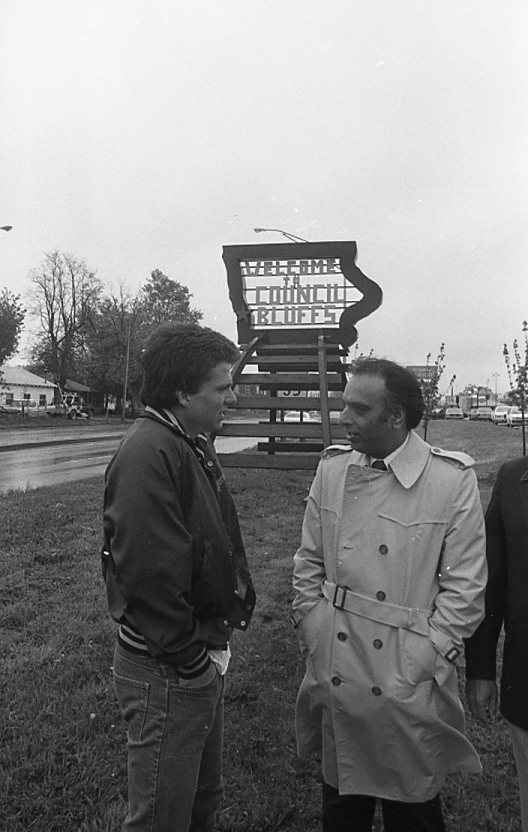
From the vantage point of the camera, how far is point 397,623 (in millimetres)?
1911

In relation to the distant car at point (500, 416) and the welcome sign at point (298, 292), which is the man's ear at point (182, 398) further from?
the distant car at point (500, 416)

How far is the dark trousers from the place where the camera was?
6.41 ft

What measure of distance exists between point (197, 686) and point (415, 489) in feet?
2.92

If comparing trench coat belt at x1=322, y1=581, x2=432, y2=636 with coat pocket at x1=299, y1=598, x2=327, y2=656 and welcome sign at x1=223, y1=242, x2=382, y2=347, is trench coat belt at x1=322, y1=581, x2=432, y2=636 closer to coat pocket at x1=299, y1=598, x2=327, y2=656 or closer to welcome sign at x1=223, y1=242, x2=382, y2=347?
coat pocket at x1=299, y1=598, x2=327, y2=656

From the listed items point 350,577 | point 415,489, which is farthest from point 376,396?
Result: point 350,577

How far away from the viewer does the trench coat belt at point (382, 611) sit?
1.90 m

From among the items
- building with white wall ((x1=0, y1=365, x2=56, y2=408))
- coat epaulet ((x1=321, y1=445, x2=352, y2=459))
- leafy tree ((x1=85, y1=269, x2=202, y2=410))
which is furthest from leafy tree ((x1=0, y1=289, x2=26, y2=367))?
coat epaulet ((x1=321, y1=445, x2=352, y2=459))

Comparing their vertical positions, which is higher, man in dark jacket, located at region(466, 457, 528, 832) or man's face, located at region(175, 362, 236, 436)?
man's face, located at region(175, 362, 236, 436)

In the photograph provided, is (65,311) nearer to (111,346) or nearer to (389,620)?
(111,346)

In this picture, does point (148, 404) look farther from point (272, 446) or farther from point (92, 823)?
point (272, 446)

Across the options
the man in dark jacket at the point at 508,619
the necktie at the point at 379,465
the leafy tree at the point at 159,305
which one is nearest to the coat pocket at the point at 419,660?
the man in dark jacket at the point at 508,619

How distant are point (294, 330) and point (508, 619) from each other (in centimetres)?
768

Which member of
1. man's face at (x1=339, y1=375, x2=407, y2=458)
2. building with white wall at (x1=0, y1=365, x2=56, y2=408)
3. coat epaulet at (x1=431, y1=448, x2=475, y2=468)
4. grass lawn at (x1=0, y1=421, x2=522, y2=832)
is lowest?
grass lawn at (x1=0, y1=421, x2=522, y2=832)

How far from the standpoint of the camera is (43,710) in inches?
119
